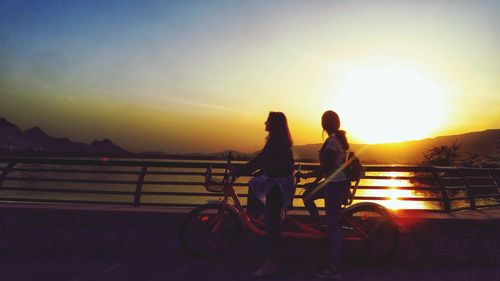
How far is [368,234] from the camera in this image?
20.9 feet

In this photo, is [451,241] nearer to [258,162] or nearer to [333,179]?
[333,179]

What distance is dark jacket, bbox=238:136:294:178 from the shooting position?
589 centimetres

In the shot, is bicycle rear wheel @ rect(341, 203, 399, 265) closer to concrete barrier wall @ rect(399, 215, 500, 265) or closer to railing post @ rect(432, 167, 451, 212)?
concrete barrier wall @ rect(399, 215, 500, 265)

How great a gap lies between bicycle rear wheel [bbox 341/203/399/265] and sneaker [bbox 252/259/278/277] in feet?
3.77

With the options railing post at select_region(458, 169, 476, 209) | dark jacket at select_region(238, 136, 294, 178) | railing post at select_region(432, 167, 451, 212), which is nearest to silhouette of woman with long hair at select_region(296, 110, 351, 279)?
dark jacket at select_region(238, 136, 294, 178)

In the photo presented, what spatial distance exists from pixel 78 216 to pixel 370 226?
15.3 feet

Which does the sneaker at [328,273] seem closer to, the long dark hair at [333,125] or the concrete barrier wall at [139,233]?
the concrete barrier wall at [139,233]

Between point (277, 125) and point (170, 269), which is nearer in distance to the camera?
point (277, 125)

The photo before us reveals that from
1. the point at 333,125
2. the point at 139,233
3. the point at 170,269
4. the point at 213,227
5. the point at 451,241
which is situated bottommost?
the point at 170,269

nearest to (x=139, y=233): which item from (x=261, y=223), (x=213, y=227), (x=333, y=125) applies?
(x=213, y=227)

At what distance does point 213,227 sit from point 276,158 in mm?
1535

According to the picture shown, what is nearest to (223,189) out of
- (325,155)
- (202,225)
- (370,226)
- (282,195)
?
(202,225)

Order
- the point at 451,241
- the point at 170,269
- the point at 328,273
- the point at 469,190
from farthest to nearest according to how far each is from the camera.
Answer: the point at 469,190 → the point at 451,241 → the point at 170,269 → the point at 328,273

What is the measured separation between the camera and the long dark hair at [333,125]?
231 inches
